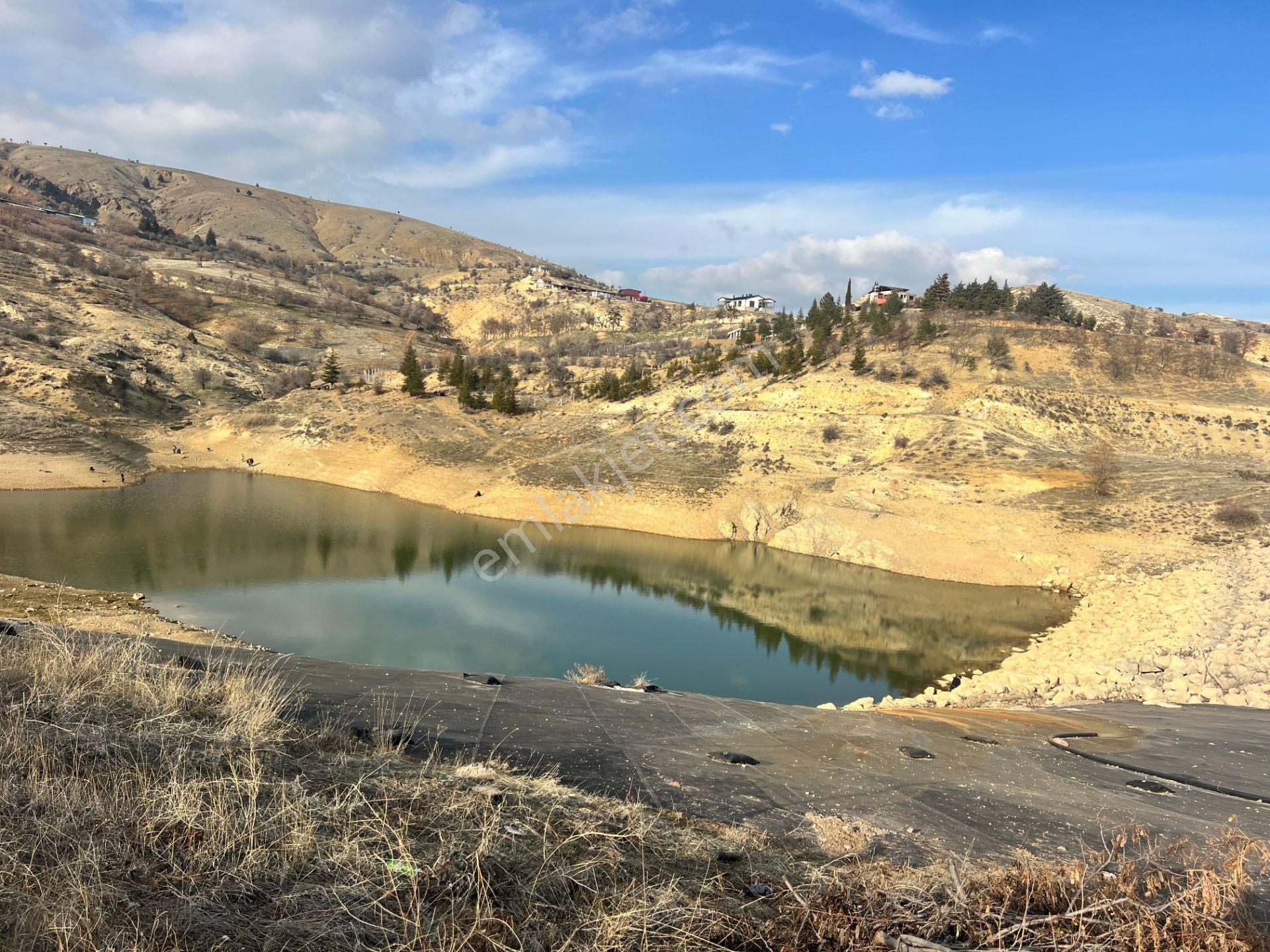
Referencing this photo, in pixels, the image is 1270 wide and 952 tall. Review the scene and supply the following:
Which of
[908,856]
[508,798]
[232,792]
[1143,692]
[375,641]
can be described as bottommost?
[375,641]

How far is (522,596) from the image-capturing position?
889 inches

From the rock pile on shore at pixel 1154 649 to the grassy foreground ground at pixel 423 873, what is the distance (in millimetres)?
9649

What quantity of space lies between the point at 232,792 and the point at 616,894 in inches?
86.3

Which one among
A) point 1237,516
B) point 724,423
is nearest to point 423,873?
point 1237,516

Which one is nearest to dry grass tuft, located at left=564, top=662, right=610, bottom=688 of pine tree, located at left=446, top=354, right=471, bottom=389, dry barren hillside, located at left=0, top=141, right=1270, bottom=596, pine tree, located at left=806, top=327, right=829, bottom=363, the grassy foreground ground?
the grassy foreground ground

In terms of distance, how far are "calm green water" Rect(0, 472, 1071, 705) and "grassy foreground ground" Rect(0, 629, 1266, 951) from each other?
11.1 metres

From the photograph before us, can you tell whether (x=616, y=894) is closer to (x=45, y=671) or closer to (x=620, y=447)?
(x=45, y=671)

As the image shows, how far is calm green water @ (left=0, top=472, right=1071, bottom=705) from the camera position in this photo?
17000 millimetres

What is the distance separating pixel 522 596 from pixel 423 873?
19.8 metres

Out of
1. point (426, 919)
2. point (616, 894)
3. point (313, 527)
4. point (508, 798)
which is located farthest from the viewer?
point (313, 527)

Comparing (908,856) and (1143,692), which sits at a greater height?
(908,856)

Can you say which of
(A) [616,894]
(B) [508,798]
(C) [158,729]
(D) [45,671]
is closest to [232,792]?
(C) [158,729]

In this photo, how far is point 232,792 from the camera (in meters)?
3.69

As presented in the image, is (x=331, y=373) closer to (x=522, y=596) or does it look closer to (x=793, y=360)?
(x=793, y=360)
